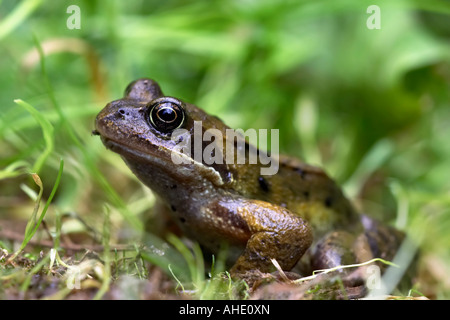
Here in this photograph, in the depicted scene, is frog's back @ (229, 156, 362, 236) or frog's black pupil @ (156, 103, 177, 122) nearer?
frog's black pupil @ (156, 103, 177, 122)

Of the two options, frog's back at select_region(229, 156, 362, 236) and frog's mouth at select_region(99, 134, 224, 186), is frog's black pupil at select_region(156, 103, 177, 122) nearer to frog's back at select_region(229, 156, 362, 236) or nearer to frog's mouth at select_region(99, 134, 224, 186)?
frog's mouth at select_region(99, 134, 224, 186)

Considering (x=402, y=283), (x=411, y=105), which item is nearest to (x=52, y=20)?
(x=411, y=105)

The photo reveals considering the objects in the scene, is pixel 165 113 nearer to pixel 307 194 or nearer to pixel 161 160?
pixel 161 160

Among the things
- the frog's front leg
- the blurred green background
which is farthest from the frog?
the blurred green background

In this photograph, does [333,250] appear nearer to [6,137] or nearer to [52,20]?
[6,137]

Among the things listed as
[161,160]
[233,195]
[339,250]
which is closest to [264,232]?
[233,195]

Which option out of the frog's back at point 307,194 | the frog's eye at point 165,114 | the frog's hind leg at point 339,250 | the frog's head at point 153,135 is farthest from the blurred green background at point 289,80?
the frog's eye at point 165,114

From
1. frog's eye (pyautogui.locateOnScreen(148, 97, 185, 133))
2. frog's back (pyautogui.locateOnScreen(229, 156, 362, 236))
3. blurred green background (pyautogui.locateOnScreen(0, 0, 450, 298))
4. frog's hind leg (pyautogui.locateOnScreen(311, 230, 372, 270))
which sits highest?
blurred green background (pyautogui.locateOnScreen(0, 0, 450, 298))

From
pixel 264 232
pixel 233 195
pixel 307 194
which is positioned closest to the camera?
pixel 264 232

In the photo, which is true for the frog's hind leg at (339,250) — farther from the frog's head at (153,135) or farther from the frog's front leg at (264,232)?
the frog's head at (153,135)
